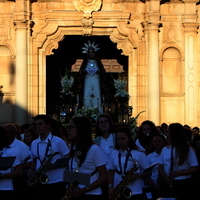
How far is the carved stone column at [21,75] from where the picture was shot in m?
23.5

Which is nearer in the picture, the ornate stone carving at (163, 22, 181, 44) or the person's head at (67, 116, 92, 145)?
the person's head at (67, 116, 92, 145)

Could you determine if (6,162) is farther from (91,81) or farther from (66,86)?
(91,81)

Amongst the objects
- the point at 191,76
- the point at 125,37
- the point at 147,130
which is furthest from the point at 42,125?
the point at 191,76

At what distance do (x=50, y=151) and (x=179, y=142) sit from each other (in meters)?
1.80

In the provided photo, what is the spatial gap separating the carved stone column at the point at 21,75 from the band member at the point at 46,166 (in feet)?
47.3

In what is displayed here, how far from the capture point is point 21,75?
23578 mm

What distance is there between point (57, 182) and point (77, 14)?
16103 mm

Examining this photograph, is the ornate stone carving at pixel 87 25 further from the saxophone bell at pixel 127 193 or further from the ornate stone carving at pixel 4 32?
the saxophone bell at pixel 127 193

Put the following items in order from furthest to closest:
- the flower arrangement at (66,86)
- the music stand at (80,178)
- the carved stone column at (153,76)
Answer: the carved stone column at (153,76) → the flower arrangement at (66,86) → the music stand at (80,178)

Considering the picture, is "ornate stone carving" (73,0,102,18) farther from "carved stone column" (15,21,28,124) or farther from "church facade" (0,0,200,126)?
"carved stone column" (15,21,28,124)

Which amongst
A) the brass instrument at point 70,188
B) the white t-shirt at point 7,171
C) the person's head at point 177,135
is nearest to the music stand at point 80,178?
the brass instrument at point 70,188

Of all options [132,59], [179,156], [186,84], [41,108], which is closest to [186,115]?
[186,84]

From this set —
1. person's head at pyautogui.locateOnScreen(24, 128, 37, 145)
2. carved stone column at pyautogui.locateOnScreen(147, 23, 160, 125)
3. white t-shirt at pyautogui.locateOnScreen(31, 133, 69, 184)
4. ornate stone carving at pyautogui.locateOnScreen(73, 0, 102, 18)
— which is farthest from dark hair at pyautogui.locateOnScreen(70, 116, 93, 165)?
ornate stone carving at pyautogui.locateOnScreen(73, 0, 102, 18)

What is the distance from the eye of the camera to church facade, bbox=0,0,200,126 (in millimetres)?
24297
